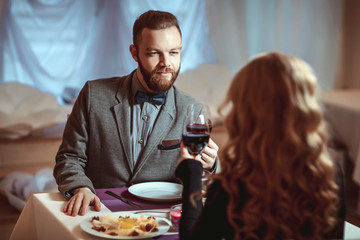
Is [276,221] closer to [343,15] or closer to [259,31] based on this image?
[259,31]

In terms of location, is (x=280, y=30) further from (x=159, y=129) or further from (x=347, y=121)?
(x=159, y=129)

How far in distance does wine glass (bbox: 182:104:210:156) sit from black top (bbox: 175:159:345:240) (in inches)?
7.6

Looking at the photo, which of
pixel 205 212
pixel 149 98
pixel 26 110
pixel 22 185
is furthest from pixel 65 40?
pixel 205 212

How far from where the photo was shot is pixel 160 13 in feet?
7.06

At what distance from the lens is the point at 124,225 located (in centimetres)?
139

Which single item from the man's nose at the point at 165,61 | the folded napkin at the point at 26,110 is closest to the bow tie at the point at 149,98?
the man's nose at the point at 165,61

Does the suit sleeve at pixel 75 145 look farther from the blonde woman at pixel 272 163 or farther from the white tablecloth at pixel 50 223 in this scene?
the blonde woman at pixel 272 163

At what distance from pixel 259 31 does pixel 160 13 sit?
322 centimetres

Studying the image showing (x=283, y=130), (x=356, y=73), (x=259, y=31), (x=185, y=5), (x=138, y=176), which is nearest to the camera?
(x=283, y=130)

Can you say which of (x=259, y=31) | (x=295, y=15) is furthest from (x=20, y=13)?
(x=295, y=15)

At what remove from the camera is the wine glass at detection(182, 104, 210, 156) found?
4.87 feet

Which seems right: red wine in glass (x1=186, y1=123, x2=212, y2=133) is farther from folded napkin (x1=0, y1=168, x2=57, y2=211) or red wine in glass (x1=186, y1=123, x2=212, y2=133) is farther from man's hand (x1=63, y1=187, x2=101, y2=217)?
folded napkin (x1=0, y1=168, x2=57, y2=211)

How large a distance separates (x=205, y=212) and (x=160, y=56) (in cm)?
107

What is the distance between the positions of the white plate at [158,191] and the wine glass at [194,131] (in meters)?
0.29
